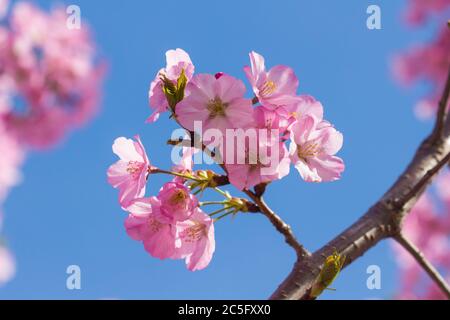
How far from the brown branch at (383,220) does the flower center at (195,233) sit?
0.20m

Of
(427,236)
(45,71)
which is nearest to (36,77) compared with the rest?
(45,71)

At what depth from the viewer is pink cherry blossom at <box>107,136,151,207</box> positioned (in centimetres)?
92

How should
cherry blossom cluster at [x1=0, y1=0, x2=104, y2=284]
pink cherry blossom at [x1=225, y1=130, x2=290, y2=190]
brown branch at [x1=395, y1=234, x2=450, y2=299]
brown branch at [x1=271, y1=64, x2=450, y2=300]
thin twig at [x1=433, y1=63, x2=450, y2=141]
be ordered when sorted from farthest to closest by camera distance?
cherry blossom cluster at [x1=0, y1=0, x2=104, y2=284] → thin twig at [x1=433, y1=63, x2=450, y2=141] → brown branch at [x1=395, y1=234, x2=450, y2=299] → brown branch at [x1=271, y1=64, x2=450, y2=300] → pink cherry blossom at [x1=225, y1=130, x2=290, y2=190]

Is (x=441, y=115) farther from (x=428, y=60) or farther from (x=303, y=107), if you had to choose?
(x=428, y=60)

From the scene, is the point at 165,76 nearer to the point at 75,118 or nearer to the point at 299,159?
the point at 299,159

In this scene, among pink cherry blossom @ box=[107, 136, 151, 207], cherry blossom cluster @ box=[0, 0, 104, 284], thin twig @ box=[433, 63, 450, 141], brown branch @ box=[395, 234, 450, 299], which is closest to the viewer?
pink cherry blossom @ box=[107, 136, 151, 207]

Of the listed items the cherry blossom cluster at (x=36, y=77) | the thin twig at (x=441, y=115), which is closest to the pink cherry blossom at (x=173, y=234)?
the thin twig at (x=441, y=115)

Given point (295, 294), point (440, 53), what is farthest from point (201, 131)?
point (440, 53)

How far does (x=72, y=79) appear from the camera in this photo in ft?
20.1

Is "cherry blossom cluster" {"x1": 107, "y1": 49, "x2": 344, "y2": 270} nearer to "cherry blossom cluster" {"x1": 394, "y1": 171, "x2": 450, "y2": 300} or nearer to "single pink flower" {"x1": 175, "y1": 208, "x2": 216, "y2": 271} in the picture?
"single pink flower" {"x1": 175, "y1": 208, "x2": 216, "y2": 271}

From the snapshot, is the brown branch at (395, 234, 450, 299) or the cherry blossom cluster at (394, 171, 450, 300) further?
the cherry blossom cluster at (394, 171, 450, 300)

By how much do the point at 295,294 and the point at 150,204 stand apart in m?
0.33

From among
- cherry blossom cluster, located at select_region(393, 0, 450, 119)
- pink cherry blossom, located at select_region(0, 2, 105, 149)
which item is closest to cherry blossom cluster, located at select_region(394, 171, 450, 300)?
cherry blossom cluster, located at select_region(393, 0, 450, 119)

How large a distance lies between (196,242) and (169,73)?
0.29 metres
